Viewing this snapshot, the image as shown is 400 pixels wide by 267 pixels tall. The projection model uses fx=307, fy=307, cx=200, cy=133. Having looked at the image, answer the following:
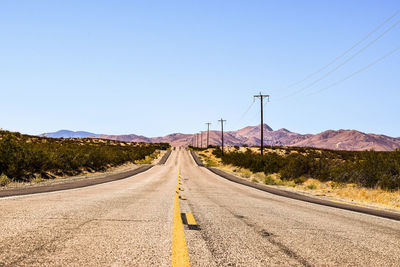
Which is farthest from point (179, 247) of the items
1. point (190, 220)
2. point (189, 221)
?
point (190, 220)

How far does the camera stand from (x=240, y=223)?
5668 mm

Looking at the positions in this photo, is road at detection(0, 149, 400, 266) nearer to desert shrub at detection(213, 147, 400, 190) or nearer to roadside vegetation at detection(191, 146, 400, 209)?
roadside vegetation at detection(191, 146, 400, 209)

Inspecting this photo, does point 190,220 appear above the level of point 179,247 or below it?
below

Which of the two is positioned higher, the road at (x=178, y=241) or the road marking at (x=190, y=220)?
the road at (x=178, y=241)

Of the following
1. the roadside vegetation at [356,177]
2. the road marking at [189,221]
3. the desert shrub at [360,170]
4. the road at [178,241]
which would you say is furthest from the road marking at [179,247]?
the desert shrub at [360,170]

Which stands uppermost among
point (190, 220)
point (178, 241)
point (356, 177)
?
point (178, 241)

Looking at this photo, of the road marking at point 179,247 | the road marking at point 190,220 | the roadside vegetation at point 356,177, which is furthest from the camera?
the roadside vegetation at point 356,177

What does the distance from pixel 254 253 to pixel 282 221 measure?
2.69 m

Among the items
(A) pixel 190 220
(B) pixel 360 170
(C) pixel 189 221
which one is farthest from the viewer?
(B) pixel 360 170

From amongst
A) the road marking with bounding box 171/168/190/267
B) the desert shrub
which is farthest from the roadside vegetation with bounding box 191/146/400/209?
the road marking with bounding box 171/168/190/267

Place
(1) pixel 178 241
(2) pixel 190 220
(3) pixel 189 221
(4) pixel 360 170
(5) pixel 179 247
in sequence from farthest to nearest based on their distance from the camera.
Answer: (4) pixel 360 170, (2) pixel 190 220, (3) pixel 189 221, (1) pixel 178 241, (5) pixel 179 247

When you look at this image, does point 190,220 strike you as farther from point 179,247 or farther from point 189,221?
point 179,247

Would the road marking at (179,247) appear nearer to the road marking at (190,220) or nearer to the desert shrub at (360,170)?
the road marking at (190,220)

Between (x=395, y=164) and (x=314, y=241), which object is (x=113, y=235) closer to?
(x=314, y=241)
